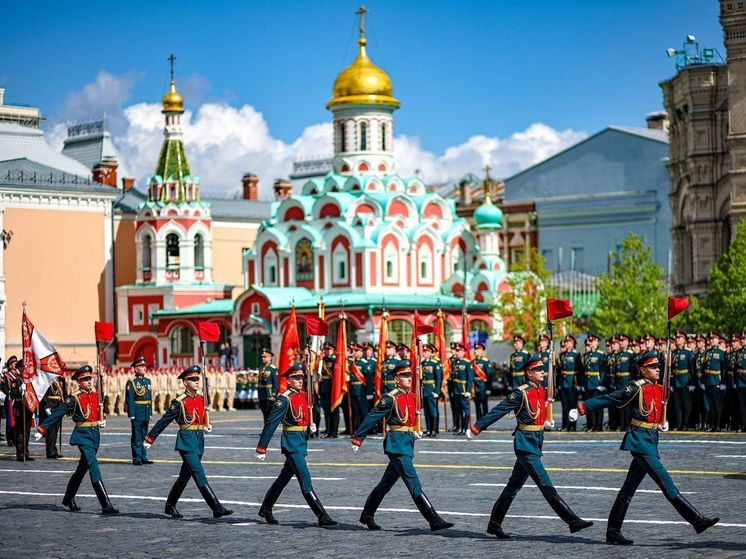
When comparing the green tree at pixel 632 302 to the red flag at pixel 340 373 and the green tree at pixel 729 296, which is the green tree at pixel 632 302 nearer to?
the green tree at pixel 729 296

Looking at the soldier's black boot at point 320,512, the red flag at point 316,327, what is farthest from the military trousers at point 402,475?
the red flag at point 316,327

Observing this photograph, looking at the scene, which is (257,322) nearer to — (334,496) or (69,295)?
(69,295)

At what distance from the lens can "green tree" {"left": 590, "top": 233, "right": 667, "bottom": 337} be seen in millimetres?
52781

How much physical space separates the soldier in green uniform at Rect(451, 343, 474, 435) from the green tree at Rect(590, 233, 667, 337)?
22.5m

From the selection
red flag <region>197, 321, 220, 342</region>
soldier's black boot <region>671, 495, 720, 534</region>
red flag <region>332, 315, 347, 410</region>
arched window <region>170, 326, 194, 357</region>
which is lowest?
soldier's black boot <region>671, 495, 720, 534</region>

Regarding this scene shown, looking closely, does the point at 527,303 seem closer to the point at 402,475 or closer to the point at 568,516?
the point at 402,475

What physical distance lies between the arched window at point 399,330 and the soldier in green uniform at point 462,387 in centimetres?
2998

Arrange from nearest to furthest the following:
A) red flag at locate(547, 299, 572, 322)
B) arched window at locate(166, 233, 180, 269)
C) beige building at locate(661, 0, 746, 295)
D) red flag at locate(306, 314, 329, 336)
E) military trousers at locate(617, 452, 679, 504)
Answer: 1. military trousers at locate(617, 452, 679, 504)
2. red flag at locate(547, 299, 572, 322)
3. red flag at locate(306, 314, 329, 336)
4. beige building at locate(661, 0, 746, 295)
5. arched window at locate(166, 233, 180, 269)

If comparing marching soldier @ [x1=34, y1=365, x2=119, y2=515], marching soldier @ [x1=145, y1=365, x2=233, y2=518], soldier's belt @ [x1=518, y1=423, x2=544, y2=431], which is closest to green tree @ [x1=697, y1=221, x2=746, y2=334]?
marching soldier @ [x1=34, y1=365, x2=119, y2=515]

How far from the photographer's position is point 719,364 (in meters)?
27.4

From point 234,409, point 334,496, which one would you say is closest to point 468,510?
point 334,496

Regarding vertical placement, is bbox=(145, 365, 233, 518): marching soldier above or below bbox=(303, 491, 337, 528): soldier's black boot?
above

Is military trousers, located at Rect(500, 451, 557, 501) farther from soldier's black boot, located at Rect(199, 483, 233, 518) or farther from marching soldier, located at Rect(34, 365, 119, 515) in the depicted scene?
marching soldier, located at Rect(34, 365, 119, 515)

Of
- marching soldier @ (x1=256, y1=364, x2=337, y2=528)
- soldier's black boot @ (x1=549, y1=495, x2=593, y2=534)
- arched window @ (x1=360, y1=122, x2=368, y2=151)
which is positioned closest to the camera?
soldier's black boot @ (x1=549, y1=495, x2=593, y2=534)
